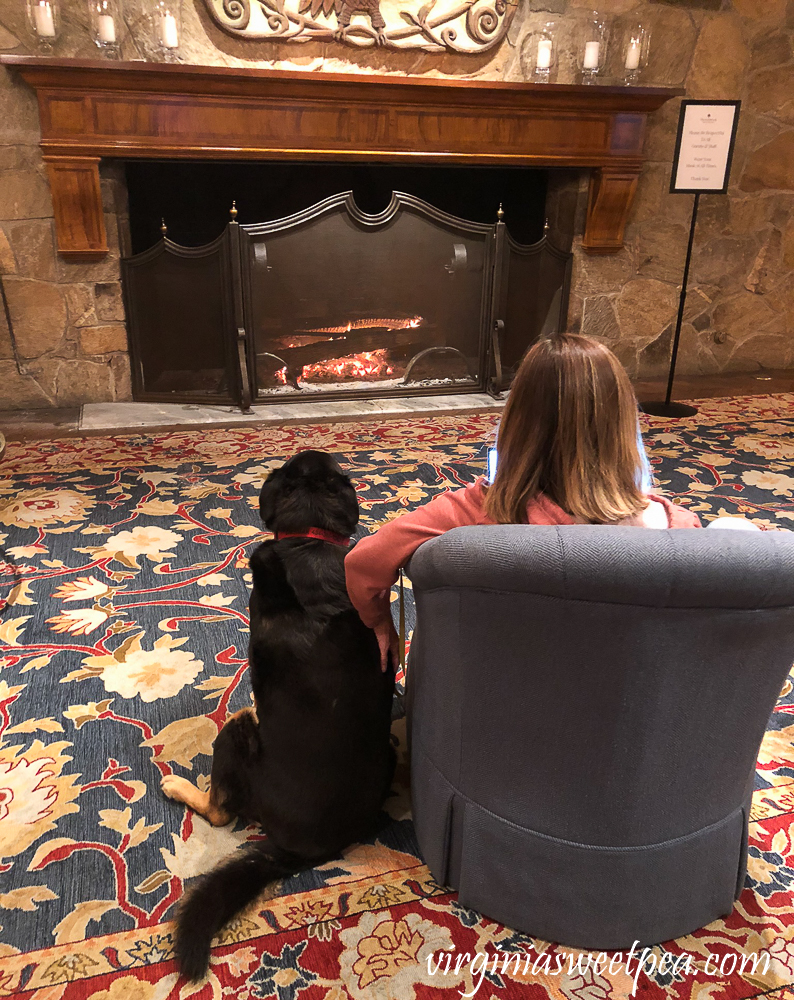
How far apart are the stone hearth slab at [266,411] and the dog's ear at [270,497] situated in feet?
7.41

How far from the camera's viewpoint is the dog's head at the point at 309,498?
1307 mm

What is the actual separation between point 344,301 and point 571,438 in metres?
2.92

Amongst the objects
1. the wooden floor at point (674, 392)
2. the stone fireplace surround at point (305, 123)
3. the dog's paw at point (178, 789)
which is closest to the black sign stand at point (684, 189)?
the wooden floor at point (674, 392)

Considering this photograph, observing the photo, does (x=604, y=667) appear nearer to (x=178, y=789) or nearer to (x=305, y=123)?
(x=178, y=789)

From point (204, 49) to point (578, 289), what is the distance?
84.4 inches

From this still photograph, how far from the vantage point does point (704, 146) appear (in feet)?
11.3

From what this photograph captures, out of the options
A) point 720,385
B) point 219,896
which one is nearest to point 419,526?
point 219,896

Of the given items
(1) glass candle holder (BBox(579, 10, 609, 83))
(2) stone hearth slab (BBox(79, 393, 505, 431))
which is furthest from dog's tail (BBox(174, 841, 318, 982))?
(1) glass candle holder (BBox(579, 10, 609, 83))

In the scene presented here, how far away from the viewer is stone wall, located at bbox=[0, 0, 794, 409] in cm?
326

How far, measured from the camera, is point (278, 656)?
1.20 meters

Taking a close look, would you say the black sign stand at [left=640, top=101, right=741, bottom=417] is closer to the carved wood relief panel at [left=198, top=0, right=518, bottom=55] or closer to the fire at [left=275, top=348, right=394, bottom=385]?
the carved wood relief panel at [left=198, top=0, right=518, bottom=55]

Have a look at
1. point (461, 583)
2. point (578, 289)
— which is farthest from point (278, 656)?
point (578, 289)

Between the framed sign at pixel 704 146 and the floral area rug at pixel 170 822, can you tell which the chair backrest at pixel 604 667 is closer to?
the floral area rug at pixel 170 822

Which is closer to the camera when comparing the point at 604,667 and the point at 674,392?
the point at 604,667
